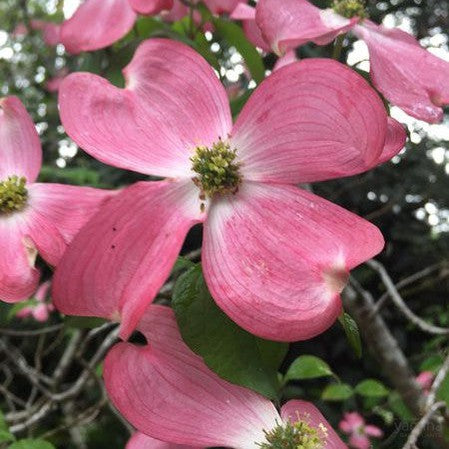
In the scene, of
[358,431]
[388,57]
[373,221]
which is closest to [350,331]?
[388,57]

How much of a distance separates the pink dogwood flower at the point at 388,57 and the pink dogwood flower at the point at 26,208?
6.1 inches

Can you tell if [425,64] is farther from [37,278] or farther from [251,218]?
[37,278]

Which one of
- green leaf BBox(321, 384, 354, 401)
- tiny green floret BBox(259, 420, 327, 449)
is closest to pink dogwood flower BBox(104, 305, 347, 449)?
tiny green floret BBox(259, 420, 327, 449)

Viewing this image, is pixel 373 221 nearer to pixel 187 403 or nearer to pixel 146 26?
pixel 146 26

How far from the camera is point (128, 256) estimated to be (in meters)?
0.35

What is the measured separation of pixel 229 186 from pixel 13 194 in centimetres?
17

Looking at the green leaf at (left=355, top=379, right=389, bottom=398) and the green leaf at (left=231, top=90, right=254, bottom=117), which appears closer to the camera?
the green leaf at (left=231, top=90, right=254, bottom=117)

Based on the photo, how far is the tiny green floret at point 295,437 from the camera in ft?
1.24

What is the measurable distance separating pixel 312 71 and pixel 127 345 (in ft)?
0.58

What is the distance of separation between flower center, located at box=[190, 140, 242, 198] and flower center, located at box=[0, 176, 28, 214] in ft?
0.43

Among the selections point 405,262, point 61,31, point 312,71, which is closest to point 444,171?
point 405,262

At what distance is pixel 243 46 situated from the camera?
2.11 feet

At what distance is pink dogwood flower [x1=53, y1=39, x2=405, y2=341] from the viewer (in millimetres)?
333

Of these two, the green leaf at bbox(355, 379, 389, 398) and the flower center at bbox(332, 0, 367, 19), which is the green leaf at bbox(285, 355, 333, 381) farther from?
the green leaf at bbox(355, 379, 389, 398)
